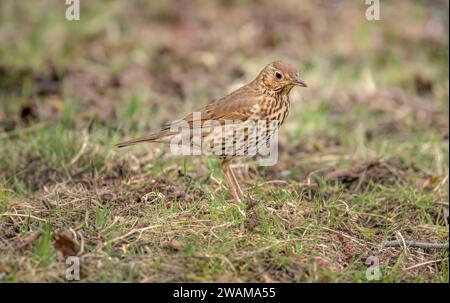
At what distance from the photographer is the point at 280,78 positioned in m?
5.85

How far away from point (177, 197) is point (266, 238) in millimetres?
929

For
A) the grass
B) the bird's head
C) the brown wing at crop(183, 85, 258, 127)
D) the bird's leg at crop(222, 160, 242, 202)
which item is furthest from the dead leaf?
the bird's head

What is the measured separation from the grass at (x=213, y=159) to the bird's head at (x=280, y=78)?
736 mm

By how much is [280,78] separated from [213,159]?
970 mm

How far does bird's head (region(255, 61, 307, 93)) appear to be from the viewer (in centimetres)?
581

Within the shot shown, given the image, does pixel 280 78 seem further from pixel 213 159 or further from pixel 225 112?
pixel 213 159

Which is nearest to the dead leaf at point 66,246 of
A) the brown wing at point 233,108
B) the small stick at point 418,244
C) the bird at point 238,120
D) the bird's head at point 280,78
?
the bird at point 238,120

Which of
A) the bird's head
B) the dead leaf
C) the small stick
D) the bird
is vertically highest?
the bird's head

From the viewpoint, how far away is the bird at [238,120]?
5672mm

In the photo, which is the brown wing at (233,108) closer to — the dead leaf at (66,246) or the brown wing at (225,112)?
the brown wing at (225,112)

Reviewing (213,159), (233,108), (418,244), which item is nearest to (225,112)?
(233,108)

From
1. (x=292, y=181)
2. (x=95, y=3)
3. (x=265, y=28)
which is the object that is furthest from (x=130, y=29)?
(x=292, y=181)

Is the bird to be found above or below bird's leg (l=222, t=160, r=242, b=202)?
above

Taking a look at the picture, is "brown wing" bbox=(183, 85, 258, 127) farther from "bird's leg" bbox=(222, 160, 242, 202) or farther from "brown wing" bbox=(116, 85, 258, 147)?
"bird's leg" bbox=(222, 160, 242, 202)
